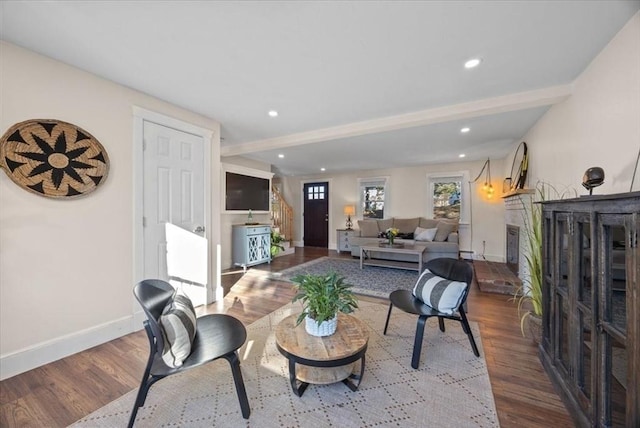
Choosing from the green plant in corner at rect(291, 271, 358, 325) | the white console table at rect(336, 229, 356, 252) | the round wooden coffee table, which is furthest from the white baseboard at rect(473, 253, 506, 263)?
the green plant in corner at rect(291, 271, 358, 325)

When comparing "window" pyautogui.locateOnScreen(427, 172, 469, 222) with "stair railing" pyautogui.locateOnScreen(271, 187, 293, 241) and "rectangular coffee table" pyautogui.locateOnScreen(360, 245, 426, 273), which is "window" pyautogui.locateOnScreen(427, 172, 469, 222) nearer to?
"rectangular coffee table" pyautogui.locateOnScreen(360, 245, 426, 273)

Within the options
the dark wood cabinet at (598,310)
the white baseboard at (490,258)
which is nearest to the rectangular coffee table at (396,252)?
the white baseboard at (490,258)

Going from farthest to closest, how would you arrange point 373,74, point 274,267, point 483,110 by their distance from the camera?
point 274,267
point 483,110
point 373,74

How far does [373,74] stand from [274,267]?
4.10 metres

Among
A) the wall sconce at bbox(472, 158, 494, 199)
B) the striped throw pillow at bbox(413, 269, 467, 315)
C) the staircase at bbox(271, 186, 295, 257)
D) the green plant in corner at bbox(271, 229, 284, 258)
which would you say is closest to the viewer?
the striped throw pillow at bbox(413, 269, 467, 315)

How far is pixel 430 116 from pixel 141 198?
3.39m

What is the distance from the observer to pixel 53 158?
6.58 ft

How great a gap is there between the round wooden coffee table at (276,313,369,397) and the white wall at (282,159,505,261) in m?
5.55

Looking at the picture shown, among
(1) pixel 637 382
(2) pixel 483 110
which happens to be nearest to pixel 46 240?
(1) pixel 637 382

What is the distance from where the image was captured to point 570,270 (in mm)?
1540

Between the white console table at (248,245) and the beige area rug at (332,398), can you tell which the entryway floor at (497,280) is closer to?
the beige area rug at (332,398)

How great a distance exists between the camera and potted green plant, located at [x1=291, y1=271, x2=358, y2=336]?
1.68m

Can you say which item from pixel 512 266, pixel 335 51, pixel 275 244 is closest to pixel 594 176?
pixel 335 51

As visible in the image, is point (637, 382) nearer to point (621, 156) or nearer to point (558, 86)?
point (621, 156)
